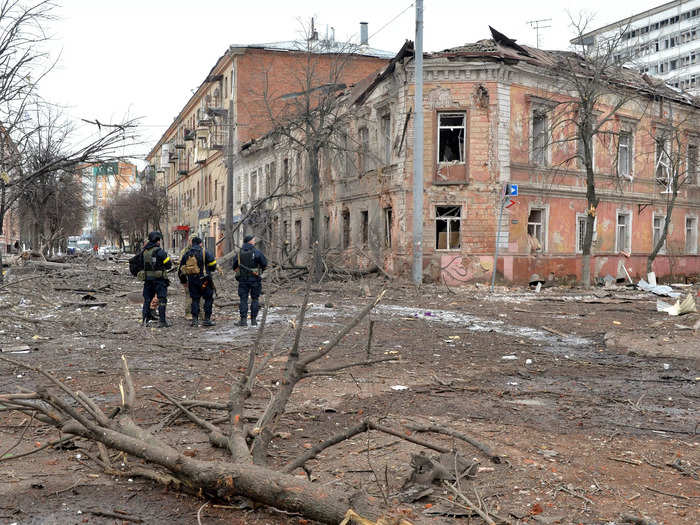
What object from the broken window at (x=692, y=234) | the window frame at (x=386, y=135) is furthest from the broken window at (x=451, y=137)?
the broken window at (x=692, y=234)

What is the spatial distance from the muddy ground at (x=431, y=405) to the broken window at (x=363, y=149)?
12033 mm

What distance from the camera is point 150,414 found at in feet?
17.3

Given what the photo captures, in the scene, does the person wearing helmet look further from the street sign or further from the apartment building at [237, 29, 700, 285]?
the apartment building at [237, 29, 700, 285]

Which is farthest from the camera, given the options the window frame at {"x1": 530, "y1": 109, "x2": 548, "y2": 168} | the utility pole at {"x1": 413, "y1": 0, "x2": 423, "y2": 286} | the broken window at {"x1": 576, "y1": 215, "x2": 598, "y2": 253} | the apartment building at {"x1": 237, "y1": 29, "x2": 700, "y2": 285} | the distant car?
the distant car

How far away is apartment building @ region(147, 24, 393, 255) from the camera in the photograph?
30422mm

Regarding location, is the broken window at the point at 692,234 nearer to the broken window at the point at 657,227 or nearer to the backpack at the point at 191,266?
the broken window at the point at 657,227

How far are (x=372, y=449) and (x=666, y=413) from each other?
110 inches

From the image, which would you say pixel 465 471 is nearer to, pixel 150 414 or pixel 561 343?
pixel 150 414

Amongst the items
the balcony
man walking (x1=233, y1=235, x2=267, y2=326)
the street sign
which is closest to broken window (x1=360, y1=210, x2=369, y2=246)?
man walking (x1=233, y1=235, x2=267, y2=326)

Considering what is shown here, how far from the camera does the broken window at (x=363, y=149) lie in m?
24.0

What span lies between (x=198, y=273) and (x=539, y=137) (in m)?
15.2

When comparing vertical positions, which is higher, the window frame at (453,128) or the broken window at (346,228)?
the window frame at (453,128)

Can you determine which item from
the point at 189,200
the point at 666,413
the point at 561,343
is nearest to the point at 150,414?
the point at 666,413

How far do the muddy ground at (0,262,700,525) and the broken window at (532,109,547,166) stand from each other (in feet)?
35.2
